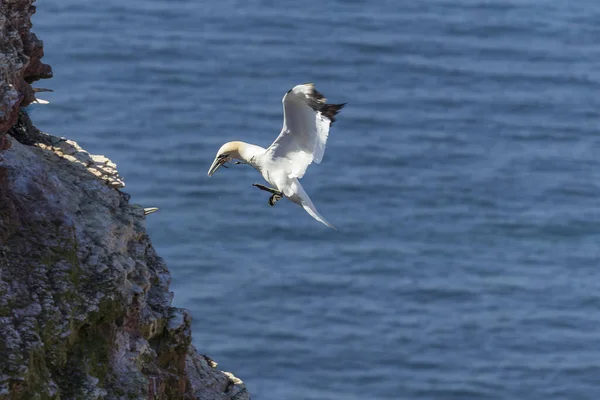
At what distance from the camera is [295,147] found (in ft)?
52.2

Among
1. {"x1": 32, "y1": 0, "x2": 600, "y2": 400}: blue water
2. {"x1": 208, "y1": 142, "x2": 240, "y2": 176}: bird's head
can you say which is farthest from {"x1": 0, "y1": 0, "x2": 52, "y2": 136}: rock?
{"x1": 32, "y1": 0, "x2": 600, "y2": 400}: blue water

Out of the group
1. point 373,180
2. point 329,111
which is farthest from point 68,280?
point 373,180

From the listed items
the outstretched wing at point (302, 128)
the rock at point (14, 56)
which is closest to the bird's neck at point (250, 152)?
the outstretched wing at point (302, 128)

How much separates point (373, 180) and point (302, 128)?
83.0 ft

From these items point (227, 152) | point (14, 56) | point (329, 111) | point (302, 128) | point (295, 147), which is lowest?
point (14, 56)

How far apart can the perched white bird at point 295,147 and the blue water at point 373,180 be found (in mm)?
16604

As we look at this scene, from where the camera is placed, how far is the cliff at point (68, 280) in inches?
422

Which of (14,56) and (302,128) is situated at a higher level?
(302,128)

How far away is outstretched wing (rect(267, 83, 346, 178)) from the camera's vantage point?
15148mm

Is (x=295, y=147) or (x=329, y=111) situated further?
(x=295, y=147)

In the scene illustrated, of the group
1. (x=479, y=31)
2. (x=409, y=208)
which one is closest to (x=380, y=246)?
(x=409, y=208)

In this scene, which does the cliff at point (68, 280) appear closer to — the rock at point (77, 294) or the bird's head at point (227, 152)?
the rock at point (77, 294)

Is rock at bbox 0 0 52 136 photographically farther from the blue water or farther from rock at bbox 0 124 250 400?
the blue water

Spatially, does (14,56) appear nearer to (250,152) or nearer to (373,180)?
(250,152)
